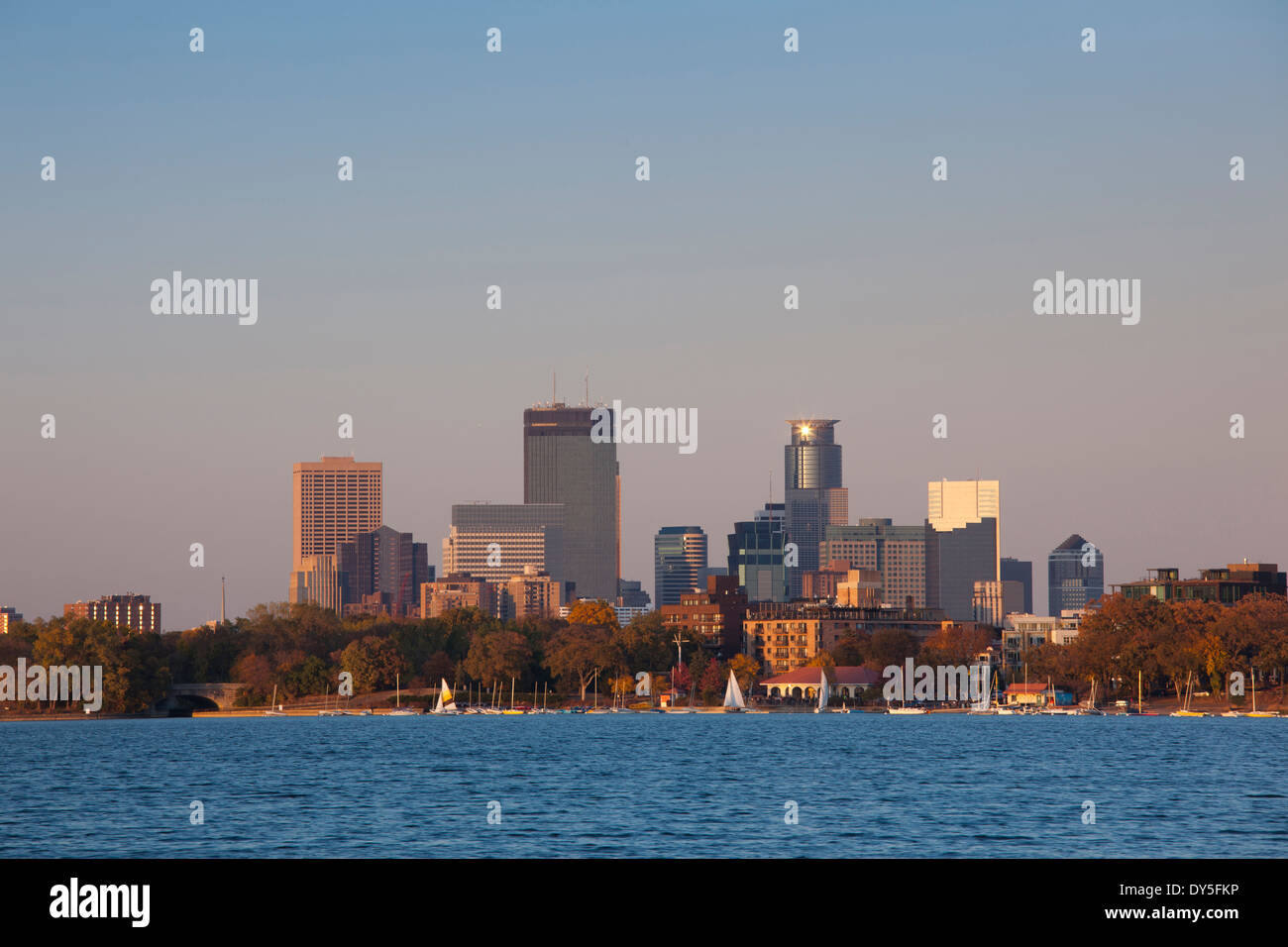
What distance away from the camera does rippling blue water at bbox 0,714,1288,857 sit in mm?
50250

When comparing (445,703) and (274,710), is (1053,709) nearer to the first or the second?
(445,703)

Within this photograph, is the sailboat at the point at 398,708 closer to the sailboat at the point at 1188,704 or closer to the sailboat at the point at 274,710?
the sailboat at the point at 274,710

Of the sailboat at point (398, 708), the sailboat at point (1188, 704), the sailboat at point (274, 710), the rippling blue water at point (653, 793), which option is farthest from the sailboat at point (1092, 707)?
the sailboat at point (274, 710)

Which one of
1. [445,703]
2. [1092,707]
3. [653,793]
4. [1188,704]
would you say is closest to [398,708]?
[445,703]

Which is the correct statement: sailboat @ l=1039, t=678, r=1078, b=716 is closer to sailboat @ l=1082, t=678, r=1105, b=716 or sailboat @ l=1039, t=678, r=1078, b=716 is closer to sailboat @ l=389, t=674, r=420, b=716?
sailboat @ l=1082, t=678, r=1105, b=716

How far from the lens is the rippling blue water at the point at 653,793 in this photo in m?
50.2

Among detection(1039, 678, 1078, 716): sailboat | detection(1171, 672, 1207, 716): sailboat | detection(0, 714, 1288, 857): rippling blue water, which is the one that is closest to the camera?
detection(0, 714, 1288, 857): rippling blue water

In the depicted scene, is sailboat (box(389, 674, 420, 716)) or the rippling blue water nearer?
the rippling blue water

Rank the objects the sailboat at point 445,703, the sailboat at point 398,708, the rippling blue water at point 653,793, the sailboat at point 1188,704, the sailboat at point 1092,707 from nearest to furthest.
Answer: the rippling blue water at point 653,793 < the sailboat at point 1188,704 < the sailboat at point 1092,707 < the sailboat at point 445,703 < the sailboat at point 398,708

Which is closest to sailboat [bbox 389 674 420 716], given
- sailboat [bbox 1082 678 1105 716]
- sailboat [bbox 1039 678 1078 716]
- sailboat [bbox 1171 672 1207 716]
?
sailboat [bbox 1039 678 1078 716]

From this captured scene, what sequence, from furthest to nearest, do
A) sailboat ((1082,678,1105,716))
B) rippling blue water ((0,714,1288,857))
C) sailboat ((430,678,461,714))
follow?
sailboat ((430,678,461,714)), sailboat ((1082,678,1105,716)), rippling blue water ((0,714,1288,857))

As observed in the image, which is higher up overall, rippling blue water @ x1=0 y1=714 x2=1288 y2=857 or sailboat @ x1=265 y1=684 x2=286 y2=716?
rippling blue water @ x1=0 y1=714 x2=1288 y2=857

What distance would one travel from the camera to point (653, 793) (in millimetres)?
71500
